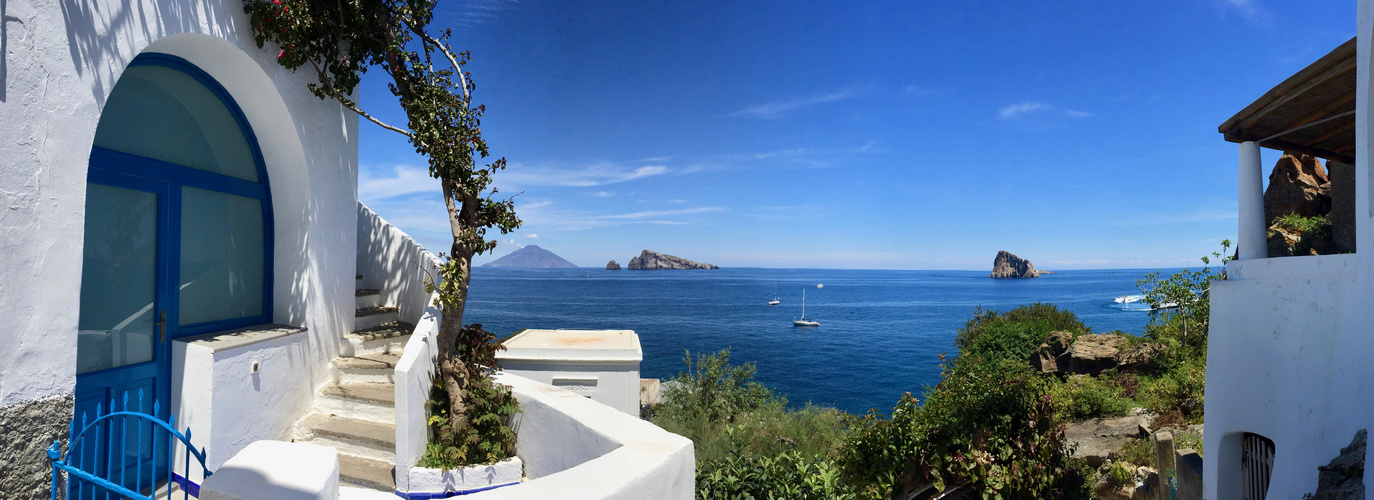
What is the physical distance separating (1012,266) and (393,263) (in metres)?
161

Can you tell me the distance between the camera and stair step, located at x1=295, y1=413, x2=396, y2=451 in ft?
15.5

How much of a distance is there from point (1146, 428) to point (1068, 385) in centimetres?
247

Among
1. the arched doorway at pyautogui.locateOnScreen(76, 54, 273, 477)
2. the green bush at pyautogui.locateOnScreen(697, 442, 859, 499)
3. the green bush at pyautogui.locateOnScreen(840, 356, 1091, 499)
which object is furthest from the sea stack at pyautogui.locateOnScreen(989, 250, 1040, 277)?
the arched doorway at pyautogui.locateOnScreen(76, 54, 273, 477)

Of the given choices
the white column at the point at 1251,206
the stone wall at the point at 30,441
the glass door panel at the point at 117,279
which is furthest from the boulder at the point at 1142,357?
the stone wall at the point at 30,441

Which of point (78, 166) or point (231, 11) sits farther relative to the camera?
point (231, 11)

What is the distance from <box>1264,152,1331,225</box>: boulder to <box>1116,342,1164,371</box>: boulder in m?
3.19

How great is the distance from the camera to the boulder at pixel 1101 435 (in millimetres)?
9398

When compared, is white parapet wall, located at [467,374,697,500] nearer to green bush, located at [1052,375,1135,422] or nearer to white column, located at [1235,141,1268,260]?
white column, located at [1235,141,1268,260]

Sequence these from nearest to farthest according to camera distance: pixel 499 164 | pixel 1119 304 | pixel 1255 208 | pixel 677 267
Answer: pixel 499 164 < pixel 1255 208 < pixel 1119 304 < pixel 677 267

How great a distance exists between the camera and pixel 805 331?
60250 millimetres

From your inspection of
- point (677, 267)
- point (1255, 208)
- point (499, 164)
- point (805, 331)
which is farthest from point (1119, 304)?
point (677, 267)

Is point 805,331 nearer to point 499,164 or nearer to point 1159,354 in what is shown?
point 1159,354

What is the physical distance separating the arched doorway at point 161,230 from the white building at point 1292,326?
8.02 m

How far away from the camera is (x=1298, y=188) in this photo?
39.2 ft
